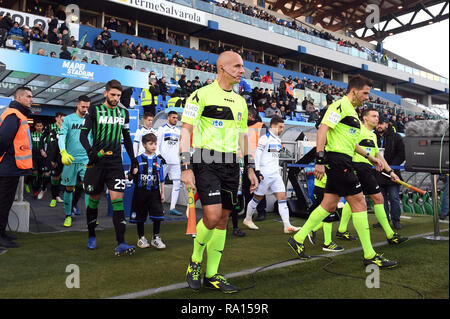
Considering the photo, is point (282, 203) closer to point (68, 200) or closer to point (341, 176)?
point (341, 176)

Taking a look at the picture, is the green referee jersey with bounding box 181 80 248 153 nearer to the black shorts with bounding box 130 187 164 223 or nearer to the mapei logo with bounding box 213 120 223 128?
the mapei logo with bounding box 213 120 223 128

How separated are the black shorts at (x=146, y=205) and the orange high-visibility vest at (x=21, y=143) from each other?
168cm

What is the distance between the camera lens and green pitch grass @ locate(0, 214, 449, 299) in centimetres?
316

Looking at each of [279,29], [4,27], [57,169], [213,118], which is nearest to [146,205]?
[213,118]

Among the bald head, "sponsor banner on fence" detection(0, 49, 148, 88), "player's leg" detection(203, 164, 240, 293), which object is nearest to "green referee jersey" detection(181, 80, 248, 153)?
the bald head

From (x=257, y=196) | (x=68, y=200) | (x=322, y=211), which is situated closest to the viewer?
(x=322, y=211)

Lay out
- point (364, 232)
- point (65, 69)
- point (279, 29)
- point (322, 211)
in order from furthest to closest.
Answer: point (279, 29)
point (65, 69)
point (322, 211)
point (364, 232)

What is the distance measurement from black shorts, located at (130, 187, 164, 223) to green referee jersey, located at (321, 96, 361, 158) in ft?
8.37

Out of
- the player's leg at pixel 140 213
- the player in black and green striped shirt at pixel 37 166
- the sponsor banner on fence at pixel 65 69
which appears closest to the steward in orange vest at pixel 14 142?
the player's leg at pixel 140 213

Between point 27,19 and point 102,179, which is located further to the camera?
point 27,19

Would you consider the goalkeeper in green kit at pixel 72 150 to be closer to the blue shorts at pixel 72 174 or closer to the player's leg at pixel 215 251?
the blue shorts at pixel 72 174

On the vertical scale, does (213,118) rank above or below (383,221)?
above

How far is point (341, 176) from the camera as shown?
4277 millimetres

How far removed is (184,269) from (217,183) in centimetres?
132
